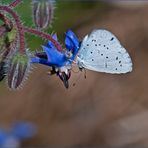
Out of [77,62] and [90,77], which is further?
[90,77]

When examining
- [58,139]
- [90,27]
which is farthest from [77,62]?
[90,27]

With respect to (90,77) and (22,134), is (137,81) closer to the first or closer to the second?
(90,77)

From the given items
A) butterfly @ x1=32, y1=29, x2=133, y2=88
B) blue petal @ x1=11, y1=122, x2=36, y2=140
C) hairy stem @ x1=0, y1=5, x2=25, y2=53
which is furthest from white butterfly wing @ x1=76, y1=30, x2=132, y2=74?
blue petal @ x1=11, y1=122, x2=36, y2=140

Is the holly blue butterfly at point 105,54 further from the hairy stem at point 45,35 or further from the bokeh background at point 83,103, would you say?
the bokeh background at point 83,103

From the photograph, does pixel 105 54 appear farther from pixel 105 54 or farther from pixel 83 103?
pixel 83 103

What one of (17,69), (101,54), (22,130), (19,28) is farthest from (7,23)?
(22,130)

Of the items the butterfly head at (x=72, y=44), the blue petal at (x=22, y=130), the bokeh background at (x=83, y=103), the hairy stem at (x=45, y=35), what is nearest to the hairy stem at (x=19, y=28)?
the hairy stem at (x=45, y=35)
